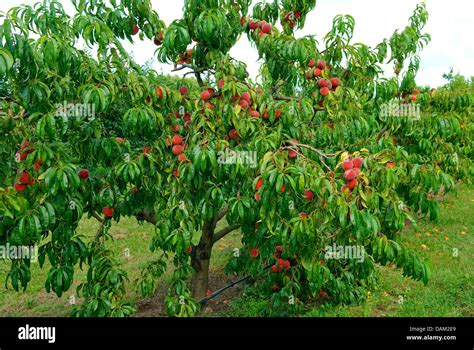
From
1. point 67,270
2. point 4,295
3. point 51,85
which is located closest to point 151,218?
point 67,270

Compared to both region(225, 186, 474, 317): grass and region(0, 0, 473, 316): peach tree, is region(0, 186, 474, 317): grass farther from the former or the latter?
region(0, 0, 473, 316): peach tree

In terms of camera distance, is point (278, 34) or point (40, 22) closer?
point (40, 22)

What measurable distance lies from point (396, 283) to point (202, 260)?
2.35 meters

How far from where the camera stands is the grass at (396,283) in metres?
4.74

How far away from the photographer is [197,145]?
2840mm

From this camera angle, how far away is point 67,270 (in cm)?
312

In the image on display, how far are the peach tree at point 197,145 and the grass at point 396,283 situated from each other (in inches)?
30.1

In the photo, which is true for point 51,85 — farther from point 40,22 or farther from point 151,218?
point 151,218

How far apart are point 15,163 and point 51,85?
0.82 meters

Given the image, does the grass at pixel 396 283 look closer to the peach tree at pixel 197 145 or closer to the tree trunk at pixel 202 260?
the tree trunk at pixel 202 260

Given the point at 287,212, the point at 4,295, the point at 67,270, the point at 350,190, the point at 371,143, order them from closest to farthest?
the point at 350,190 < the point at 287,212 < the point at 67,270 < the point at 371,143 < the point at 4,295

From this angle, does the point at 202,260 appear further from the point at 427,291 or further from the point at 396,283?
the point at 427,291

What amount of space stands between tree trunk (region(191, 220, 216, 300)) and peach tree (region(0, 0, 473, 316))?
53 centimetres

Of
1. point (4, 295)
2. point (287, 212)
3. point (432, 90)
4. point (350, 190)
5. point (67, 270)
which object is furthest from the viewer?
point (4, 295)
